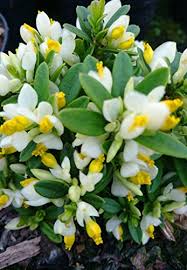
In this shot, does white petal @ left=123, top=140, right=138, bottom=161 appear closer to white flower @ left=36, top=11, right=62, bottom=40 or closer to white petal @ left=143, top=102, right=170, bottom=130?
white petal @ left=143, top=102, right=170, bottom=130

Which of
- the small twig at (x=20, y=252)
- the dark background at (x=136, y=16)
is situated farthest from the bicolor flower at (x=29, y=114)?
the dark background at (x=136, y=16)

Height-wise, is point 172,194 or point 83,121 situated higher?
point 83,121

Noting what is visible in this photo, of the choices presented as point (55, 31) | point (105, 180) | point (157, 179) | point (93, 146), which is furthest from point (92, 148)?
point (55, 31)

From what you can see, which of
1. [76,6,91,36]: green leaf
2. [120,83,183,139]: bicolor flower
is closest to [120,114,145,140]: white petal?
[120,83,183,139]: bicolor flower

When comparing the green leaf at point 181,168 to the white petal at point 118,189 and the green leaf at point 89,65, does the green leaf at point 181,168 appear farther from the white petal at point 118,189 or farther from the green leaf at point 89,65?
the green leaf at point 89,65

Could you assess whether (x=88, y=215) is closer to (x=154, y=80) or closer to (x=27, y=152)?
(x=27, y=152)

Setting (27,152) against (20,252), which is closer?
(27,152)
